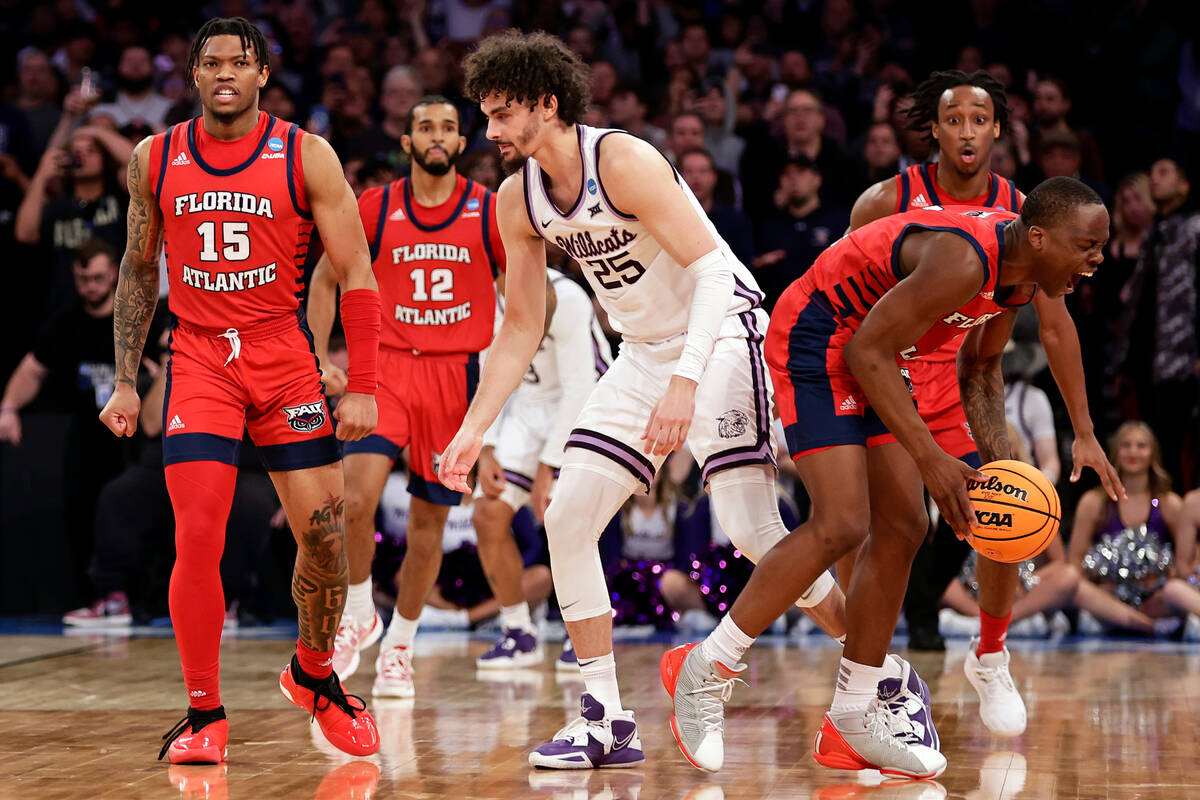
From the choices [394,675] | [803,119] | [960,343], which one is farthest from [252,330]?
[803,119]

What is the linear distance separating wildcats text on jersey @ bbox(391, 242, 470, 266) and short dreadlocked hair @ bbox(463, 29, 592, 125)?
1977 millimetres

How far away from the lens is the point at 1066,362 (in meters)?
4.83

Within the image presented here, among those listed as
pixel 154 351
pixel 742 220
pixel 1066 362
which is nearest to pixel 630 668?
pixel 1066 362

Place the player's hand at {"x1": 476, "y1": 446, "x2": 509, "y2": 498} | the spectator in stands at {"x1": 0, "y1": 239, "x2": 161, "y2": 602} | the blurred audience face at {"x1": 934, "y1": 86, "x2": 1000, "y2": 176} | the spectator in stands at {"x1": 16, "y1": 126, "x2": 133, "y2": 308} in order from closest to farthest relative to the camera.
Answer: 1. the blurred audience face at {"x1": 934, "y1": 86, "x2": 1000, "y2": 176}
2. the player's hand at {"x1": 476, "y1": 446, "x2": 509, "y2": 498}
3. the spectator in stands at {"x1": 0, "y1": 239, "x2": 161, "y2": 602}
4. the spectator in stands at {"x1": 16, "y1": 126, "x2": 133, "y2": 308}

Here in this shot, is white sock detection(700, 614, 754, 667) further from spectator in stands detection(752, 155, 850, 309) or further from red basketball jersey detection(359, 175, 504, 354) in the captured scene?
spectator in stands detection(752, 155, 850, 309)

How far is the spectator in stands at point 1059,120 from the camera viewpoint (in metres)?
9.52

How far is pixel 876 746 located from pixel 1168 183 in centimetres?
546

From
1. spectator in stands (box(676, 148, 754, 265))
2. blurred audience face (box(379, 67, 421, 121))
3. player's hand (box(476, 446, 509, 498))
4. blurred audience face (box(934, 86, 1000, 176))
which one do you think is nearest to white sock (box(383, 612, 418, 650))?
player's hand (box(476, 446, 509, 498))

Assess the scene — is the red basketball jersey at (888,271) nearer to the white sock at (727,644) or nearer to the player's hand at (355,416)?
the white sock at (727,644)

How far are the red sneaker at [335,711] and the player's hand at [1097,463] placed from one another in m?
2.45

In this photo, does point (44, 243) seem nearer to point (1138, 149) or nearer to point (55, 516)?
point (55, 516)

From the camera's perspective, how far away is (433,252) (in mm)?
6230

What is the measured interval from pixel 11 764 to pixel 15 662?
8.43 feet

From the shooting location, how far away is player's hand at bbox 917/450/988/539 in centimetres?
388
